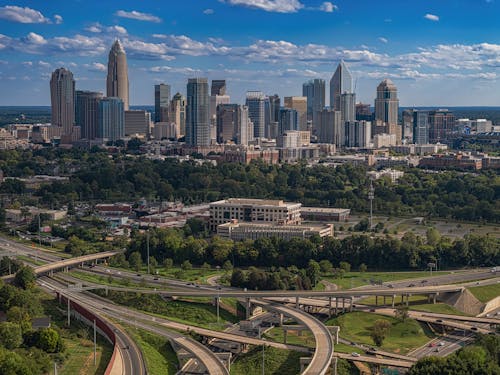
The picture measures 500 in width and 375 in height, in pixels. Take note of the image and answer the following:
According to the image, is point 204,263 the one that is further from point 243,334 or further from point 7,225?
point 7,225

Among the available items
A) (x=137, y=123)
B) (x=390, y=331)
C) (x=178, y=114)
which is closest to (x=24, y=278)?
(x=390, y=331)

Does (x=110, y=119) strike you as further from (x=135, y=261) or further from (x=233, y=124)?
(x=135, y=261)

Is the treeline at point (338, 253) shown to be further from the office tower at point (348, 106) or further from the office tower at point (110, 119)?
the office tower at point (348, 106)

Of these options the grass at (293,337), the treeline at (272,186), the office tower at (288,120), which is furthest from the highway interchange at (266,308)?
the office tower at (288,120)

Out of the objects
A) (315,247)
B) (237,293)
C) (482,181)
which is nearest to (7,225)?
(315,247)

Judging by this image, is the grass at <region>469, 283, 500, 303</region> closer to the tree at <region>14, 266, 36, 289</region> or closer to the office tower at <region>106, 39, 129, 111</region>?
the tree at <region>14, 266, 36, 289</region>
